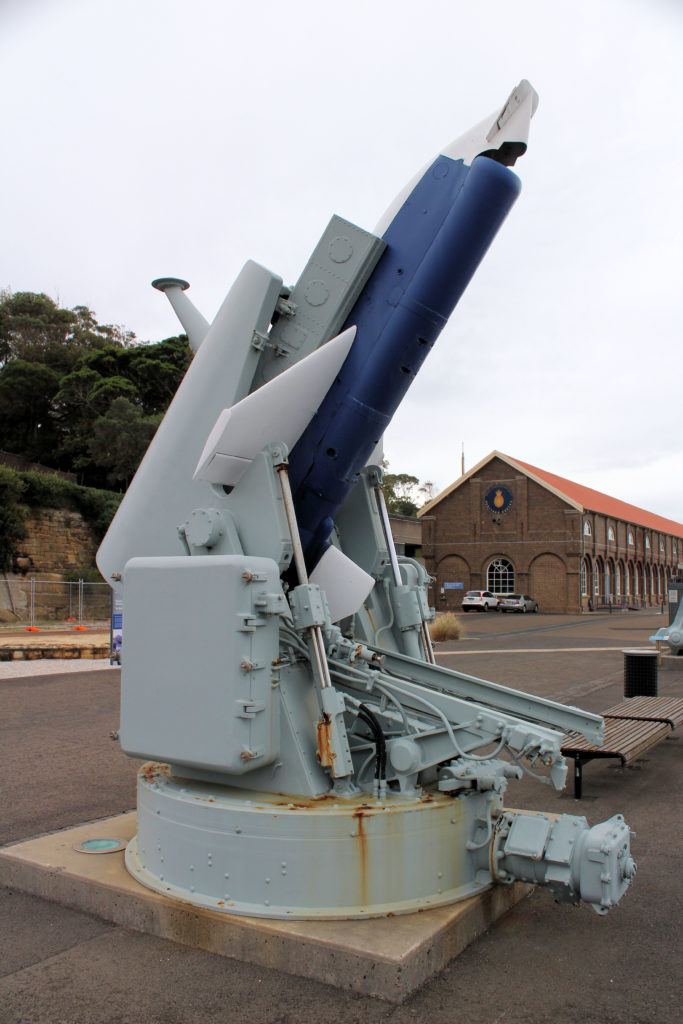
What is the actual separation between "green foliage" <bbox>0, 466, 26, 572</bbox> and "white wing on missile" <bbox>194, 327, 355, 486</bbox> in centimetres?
2432

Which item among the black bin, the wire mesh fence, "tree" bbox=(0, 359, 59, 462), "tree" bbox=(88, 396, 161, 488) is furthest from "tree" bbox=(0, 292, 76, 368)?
the black bin

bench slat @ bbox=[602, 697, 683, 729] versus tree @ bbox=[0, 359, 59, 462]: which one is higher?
tree @ bbox=[0, 359, 59, 462]

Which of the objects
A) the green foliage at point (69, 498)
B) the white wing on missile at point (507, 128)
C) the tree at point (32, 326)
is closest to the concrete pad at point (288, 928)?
the white wing on missile at point (507, 128)

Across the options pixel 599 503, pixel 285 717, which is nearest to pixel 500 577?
pixel 599 503

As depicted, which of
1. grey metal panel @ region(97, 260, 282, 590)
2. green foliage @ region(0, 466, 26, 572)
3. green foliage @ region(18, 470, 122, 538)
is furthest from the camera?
green foliage @ region(18, 470, 122, 538)

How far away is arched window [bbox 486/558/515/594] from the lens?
45719 millimetres

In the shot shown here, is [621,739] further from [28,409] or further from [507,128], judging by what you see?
[28,409]

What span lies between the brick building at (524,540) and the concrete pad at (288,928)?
40.8 m

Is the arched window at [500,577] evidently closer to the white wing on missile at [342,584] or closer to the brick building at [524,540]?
the brick building at [524,540]

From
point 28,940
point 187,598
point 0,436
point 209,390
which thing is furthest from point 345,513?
point 0,436

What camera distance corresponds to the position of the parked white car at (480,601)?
42562 millimetres

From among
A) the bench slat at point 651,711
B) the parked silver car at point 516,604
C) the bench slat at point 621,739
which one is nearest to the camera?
the bench slat at point 621,739

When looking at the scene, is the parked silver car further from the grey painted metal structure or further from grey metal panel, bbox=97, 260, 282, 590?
grey metal panel, bbox=97, 260, 282, 590

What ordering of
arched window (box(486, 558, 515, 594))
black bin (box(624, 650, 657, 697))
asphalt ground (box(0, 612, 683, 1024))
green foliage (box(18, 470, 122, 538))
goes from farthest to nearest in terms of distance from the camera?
arched window (box(486, 558, 515, 594)) → green foliage (box(18, 470, 122, 538)) → black bin (box(624, 650, 657, 697)) → asphalt ground (box(0, 612, 683, 1024))
